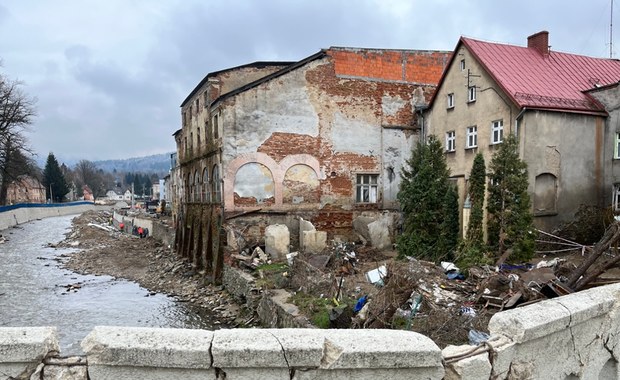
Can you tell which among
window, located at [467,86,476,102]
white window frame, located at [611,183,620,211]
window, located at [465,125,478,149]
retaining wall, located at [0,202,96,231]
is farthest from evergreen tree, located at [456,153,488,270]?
retaining wall, located at [0,202,96,231]

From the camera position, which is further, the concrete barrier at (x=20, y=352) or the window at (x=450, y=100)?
the window at (x=450, y=100)

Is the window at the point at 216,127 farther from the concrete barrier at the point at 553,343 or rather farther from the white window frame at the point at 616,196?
the white window frame at the point at 616,196

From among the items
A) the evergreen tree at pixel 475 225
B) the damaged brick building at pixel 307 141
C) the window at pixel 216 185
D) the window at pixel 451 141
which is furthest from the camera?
the window at pixel 451 141

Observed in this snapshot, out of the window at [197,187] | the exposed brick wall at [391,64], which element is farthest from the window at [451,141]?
the window at [197,187]

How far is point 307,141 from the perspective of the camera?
19125 millimetres

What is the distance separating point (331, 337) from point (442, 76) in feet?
63.8

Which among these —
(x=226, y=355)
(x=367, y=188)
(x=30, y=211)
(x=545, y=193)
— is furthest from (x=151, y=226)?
(x=226, y=355)

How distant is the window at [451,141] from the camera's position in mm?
19884

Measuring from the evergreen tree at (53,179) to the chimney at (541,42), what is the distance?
273ft

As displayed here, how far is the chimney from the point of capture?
19609 mm

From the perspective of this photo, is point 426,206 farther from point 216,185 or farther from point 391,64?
point 216,185

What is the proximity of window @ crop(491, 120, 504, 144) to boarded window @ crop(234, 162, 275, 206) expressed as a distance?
980 cm

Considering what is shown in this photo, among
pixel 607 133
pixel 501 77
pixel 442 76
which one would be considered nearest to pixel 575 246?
pixel 607 133

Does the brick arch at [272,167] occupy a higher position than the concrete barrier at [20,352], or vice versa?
the brick arch at [272,167]
